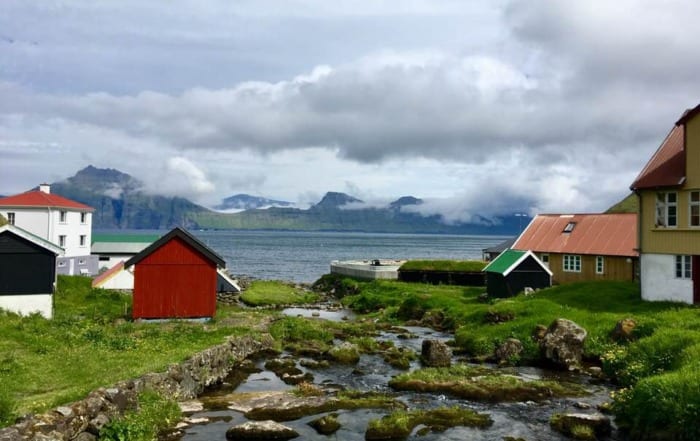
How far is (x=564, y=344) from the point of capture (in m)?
29.3

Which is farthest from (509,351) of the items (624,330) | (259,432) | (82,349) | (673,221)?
(82,349)

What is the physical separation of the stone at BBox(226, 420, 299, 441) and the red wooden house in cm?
1871

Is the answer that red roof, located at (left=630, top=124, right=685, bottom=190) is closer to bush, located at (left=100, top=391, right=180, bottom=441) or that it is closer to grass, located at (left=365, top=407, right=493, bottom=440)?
grass, located at (left=365, top=407, right=493, bottom=440)

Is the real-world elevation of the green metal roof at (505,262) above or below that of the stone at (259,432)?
above

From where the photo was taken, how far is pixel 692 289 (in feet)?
116

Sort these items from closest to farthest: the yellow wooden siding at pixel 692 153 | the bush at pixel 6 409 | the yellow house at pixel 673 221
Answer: the bush at pixel 6 409 → the yellow wooden siding at pixel 692 153 → the yellow house at pixel 673 221

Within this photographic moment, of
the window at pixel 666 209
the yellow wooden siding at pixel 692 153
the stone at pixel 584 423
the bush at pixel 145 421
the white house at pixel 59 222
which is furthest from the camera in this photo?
the white house at pixel 59 222

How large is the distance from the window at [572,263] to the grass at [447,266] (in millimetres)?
12750

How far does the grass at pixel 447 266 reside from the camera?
70.1m

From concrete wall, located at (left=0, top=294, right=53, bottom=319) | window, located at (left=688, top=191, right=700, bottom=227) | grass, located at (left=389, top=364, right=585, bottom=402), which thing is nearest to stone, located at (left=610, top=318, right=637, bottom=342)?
grass, located at (left=389, top=364, right=585, bottom=402)

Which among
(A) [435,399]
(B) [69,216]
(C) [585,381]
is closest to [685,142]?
(C) [585,381]

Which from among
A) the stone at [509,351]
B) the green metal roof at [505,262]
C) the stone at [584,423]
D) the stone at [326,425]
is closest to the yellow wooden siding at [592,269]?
the green metal roof at [505,262]

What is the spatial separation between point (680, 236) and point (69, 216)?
210ft

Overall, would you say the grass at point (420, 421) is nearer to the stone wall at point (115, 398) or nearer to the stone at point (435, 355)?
the stone wall at point (115, 398)
